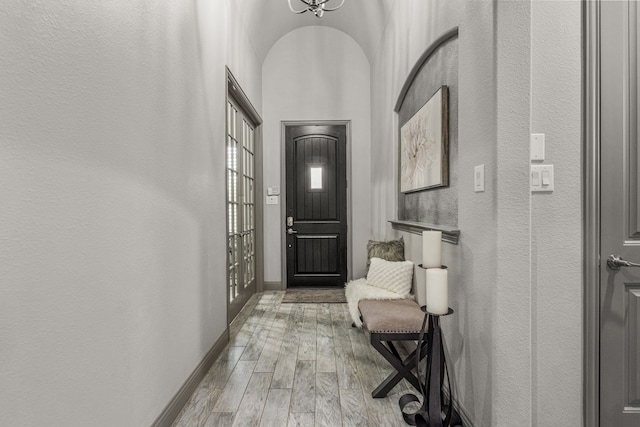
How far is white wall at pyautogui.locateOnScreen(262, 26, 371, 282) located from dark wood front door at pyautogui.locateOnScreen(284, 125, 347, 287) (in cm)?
17

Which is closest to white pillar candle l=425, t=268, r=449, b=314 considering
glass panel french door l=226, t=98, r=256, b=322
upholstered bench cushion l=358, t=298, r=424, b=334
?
upholstered bench cushion l=358, t=298, r=424, b=334

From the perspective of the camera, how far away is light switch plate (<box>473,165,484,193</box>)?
5.27 feet

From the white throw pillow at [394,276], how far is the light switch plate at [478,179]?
1237mm

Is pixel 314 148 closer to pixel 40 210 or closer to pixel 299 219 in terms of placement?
pixel 299 219

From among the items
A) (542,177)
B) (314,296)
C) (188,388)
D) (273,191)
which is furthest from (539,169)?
(273,191)

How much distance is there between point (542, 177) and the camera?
1.51 metres

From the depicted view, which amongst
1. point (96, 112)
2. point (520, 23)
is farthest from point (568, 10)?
point (96, 112)

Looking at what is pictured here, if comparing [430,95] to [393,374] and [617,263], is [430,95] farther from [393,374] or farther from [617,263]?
A: [393,374]

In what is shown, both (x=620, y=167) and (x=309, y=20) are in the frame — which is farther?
(x=309, y=20)

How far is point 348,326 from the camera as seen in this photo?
3.42 metres

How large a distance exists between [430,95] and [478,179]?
101cm

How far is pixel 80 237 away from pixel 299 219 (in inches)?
149

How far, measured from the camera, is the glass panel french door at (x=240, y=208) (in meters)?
3.54

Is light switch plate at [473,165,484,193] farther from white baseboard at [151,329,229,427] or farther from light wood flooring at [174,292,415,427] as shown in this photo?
white baseboard at [151,329,229,427]
